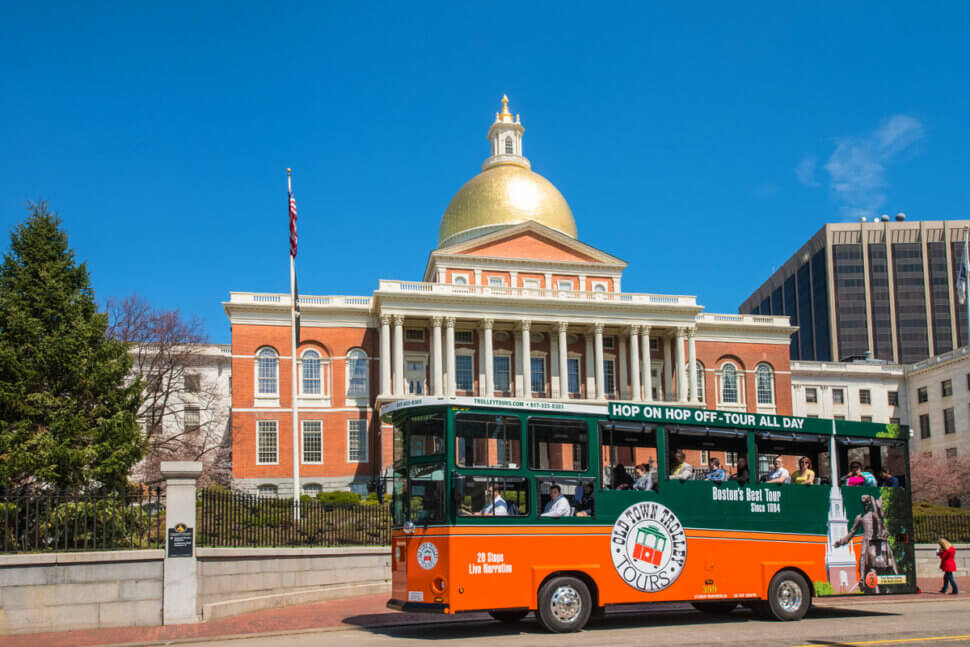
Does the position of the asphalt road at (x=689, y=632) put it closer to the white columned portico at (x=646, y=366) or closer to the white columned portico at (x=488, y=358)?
the white columned portico at (x=488, y=358)

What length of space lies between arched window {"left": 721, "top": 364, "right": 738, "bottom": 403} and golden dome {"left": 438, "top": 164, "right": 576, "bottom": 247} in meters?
14.4

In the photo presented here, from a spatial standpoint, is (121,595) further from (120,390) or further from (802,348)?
(802,348)

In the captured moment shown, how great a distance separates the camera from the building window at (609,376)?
62969mm

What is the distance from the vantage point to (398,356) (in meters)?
57.6

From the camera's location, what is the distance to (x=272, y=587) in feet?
68.5

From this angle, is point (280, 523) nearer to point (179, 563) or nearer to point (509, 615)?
point (179, 563)

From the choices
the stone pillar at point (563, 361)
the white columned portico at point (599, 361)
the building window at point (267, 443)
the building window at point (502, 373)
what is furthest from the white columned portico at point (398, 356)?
the white columned portico at point (599, 361)

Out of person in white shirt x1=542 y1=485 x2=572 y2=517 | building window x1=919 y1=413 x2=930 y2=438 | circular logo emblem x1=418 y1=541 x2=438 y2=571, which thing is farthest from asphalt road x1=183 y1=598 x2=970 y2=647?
building window x1=919 y1=413 x2=930 y2=438

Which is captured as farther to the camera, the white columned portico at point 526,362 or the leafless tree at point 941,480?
the leafless tree at point 941,480

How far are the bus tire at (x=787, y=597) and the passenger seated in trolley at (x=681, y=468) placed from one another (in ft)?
8.80

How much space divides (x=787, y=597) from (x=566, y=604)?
470 cm

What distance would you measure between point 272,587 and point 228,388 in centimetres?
5334

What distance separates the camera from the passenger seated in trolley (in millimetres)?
17109

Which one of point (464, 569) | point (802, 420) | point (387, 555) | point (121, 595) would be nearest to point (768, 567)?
point (802, 420)
